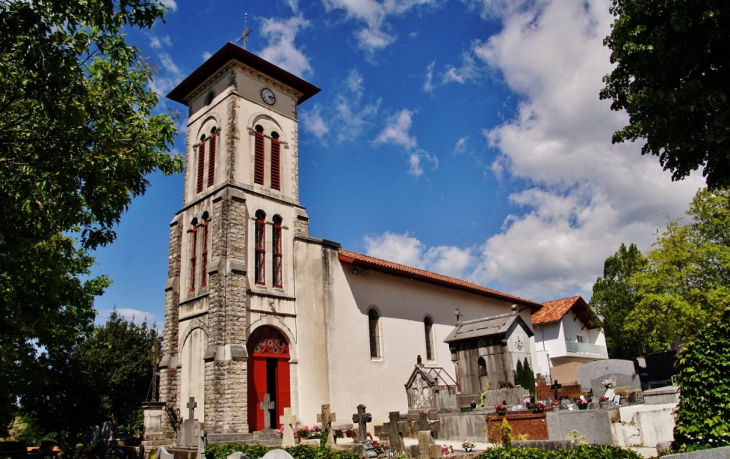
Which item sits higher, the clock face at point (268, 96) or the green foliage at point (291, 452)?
the clock face at point (268, 96)

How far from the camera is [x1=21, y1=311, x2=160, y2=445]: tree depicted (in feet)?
99.2

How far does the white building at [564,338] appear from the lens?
38.2m

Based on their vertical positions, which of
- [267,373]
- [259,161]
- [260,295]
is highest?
[259,161]

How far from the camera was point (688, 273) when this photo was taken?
25.7 meters

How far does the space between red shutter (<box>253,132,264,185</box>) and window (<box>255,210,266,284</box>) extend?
1.60m

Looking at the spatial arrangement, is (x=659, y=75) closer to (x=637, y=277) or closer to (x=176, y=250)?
(x=637, y=277)

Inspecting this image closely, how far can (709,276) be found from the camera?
84.3 feet

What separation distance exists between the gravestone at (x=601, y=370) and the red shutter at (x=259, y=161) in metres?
15.7

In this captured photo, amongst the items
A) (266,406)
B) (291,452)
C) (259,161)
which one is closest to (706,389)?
(291,452)

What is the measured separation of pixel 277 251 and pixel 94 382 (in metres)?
17.6

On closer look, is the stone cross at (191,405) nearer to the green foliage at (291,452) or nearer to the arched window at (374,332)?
the green foliage at (291,452)

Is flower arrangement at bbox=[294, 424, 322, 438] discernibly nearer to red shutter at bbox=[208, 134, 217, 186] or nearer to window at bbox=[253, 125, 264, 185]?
window at bbox=[253, 125, 264, 185]

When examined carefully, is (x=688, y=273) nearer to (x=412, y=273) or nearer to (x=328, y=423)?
(x=412, y=273)

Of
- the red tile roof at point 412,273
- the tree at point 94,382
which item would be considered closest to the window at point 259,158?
the red tile roof at point 412,273
